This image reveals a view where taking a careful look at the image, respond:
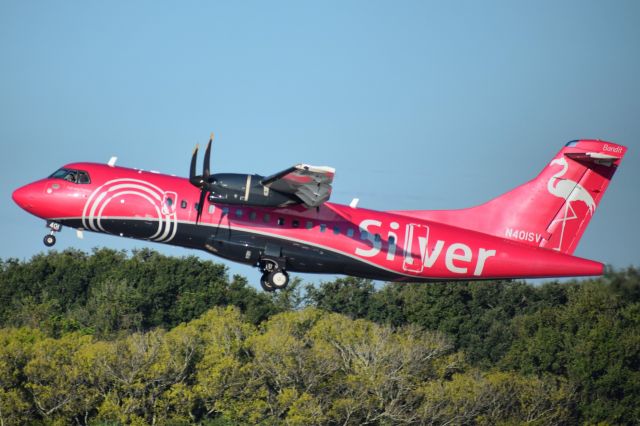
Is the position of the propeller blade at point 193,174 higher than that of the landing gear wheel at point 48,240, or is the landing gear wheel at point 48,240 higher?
the propeller blade at point 193,174

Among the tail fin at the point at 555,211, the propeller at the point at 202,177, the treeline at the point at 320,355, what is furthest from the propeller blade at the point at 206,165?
the treeline at the point at 320,355

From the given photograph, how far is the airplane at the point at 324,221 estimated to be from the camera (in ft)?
111

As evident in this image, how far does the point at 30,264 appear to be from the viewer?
89.4m

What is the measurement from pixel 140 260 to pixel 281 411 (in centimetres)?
3763

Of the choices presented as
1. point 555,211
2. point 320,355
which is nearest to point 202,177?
point 555,211

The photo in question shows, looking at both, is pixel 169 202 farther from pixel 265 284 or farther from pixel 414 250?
pixel 414 250

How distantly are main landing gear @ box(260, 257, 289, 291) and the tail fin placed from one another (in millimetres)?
4419

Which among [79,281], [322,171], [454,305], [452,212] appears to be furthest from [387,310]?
[322,171]

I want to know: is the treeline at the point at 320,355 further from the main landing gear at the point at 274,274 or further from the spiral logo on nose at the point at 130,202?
the spiral logo on nose at the point at 130,202

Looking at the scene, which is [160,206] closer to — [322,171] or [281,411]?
[322,171]

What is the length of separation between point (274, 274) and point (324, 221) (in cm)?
226

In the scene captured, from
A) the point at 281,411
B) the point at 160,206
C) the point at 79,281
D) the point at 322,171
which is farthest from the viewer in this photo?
the point at 79,281

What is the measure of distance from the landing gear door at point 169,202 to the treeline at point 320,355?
69.5ft

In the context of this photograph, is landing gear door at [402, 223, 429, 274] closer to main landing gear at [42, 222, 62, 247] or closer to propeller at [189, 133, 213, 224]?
propeller at [189, 133, 213, 224]
